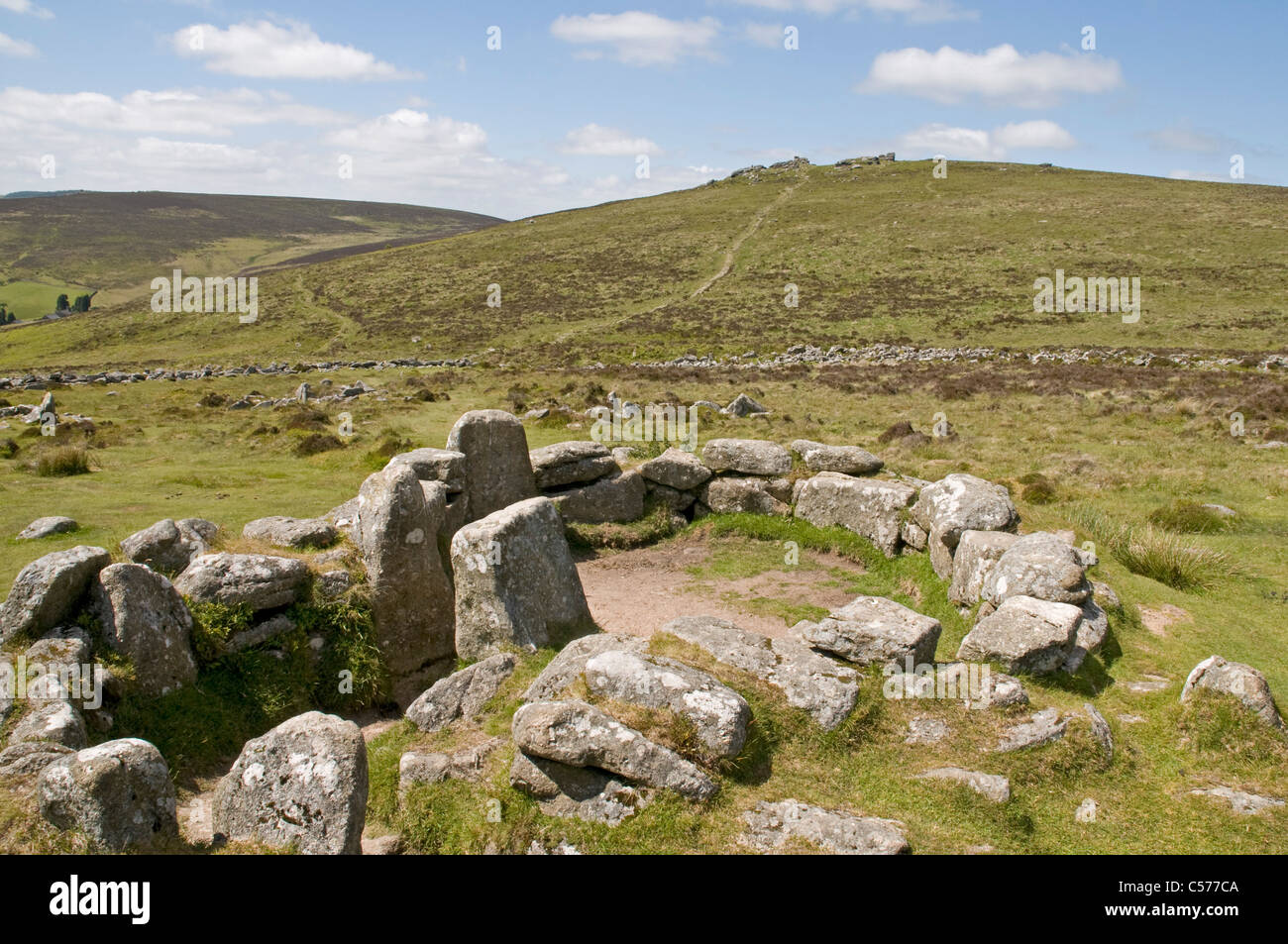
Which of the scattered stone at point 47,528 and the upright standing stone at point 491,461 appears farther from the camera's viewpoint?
the upright standing stone at point 491,461

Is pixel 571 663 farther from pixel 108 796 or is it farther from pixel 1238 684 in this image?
pixel 1238 684

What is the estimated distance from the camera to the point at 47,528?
1506 centimetres

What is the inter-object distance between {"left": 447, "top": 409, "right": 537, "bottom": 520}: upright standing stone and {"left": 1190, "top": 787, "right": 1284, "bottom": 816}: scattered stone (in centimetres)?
1195

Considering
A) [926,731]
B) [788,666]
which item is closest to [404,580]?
[788,666]

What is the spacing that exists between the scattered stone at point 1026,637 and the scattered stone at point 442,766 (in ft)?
20.4

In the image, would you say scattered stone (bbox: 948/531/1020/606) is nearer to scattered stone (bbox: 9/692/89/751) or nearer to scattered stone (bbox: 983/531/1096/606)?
scattered stone (bbox: 983/531/1096/606)

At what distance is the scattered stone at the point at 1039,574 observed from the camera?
11.0m

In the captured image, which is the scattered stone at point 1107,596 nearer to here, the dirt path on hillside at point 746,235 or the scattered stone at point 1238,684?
the scattered stone at point 1238,684

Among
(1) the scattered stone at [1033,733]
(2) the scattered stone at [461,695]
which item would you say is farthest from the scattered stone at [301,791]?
(1) the scattered stone at [1033,733]

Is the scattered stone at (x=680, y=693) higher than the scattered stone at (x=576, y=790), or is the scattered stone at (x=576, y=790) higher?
the scattered stone at (x=680, y=693)

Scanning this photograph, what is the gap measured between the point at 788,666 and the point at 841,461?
9.29 meters

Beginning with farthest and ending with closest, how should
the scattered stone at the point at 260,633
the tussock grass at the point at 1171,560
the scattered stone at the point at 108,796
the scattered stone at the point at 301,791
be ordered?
the tussock grass at the point at 1171,560 < the scattered stone at the point at 260,633 < the scattered stone at the point at 301,791 < the scattered stone at the point at 108,796
